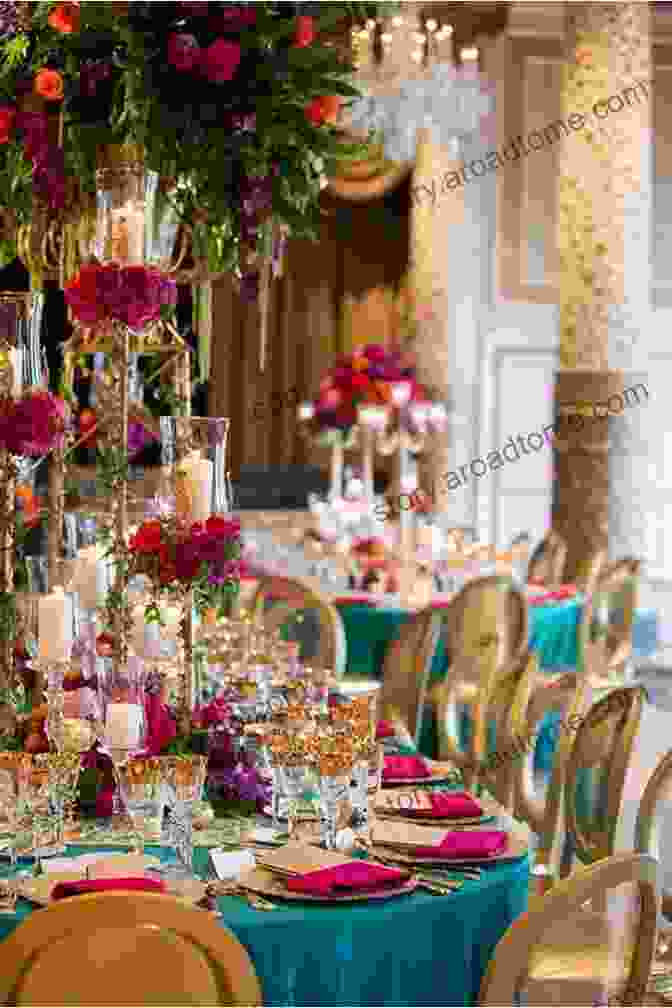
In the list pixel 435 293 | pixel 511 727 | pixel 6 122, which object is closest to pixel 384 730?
pixel 511 727

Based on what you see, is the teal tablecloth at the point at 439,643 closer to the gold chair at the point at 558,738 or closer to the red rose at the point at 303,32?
the gold chair at the point at 558,738

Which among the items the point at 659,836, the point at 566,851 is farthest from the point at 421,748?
the point at 659,836

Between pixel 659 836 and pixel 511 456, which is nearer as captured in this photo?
pixel 659 836

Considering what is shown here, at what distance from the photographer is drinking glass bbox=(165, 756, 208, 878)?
2777 millimetres

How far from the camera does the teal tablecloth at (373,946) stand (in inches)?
103

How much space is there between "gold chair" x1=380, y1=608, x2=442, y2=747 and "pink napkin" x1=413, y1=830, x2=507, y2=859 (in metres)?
2.73

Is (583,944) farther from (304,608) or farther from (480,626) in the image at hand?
(480,626)

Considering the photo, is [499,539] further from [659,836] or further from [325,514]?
[659,836]

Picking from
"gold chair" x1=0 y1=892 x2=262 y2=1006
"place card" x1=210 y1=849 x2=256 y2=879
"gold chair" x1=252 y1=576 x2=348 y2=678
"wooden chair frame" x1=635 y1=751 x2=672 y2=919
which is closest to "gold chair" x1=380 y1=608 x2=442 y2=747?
"gold chair" x1=252 y1=576 x2=348 y2=678

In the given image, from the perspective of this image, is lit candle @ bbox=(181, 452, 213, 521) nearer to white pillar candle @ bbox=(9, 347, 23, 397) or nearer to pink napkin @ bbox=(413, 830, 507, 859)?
white pillar candle @ bbox=(9, 347, 23, 397)

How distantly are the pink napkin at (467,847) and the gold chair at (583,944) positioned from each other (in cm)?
36

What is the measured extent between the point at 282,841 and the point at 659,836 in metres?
0.81

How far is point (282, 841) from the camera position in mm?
3062

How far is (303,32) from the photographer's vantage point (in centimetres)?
390
